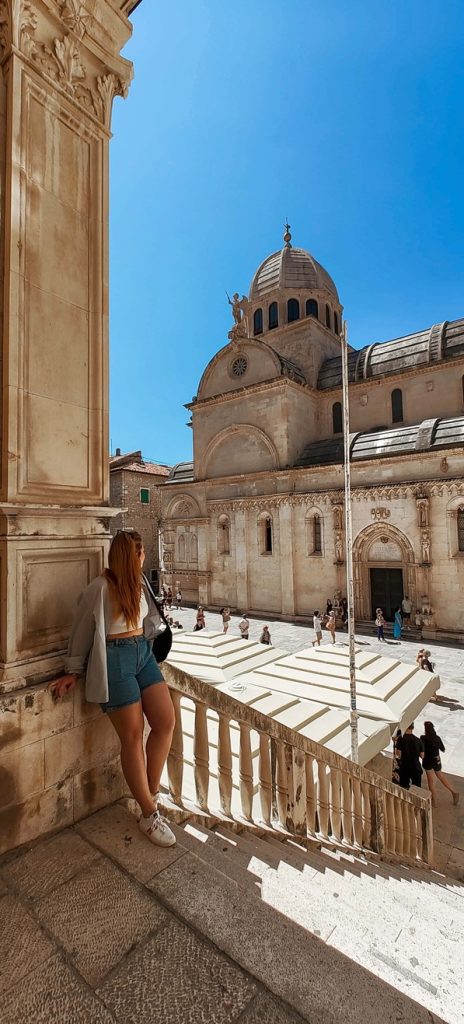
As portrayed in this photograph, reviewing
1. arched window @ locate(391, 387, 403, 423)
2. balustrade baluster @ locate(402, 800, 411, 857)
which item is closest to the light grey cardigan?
balustrade baluster @ locate(402, 800, 411, 857)

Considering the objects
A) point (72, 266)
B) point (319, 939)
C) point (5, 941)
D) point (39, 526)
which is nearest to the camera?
point (5, 941)

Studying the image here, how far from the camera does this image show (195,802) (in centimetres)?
306

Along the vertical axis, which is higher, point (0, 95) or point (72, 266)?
point (0, 95)

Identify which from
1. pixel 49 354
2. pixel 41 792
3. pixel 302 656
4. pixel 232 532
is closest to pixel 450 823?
pixel 302 656

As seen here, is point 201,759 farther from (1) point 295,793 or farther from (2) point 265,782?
(1) point 295,793

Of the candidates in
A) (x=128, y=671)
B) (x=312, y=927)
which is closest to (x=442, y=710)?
(x=312, y=927)

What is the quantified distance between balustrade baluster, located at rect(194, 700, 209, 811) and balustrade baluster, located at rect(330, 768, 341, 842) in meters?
1.66

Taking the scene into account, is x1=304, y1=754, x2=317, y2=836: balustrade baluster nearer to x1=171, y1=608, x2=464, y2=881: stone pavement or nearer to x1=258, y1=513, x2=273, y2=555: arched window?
x1=171, y1=608, x2=464, y2=881: stone pavement

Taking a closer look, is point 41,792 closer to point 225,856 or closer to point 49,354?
point 225,856

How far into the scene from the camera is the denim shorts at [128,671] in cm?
240

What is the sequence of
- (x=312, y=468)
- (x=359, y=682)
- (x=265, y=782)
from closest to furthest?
(x=265, y=782), (x=359, y=682), (x=312, y=468)

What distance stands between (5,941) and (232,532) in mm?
21825

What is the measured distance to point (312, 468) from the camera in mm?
20516

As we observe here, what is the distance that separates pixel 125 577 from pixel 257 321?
96.8ft
